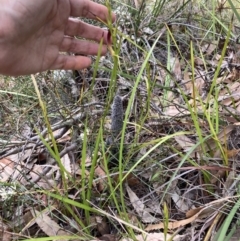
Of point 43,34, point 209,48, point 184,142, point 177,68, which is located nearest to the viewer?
point 184,142

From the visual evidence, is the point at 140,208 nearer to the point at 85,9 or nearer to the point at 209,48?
the point at 85,9

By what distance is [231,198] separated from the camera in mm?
999

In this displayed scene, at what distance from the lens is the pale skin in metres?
1.30

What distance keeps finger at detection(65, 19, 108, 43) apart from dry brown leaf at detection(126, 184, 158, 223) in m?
0.60

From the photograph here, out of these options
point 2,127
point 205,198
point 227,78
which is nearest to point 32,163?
point 2,127

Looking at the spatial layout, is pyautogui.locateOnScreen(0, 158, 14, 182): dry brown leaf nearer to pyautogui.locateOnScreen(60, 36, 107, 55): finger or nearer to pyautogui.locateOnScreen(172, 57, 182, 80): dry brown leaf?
pyautogui.locateOnScreen(60, 36, 107, 55): finger

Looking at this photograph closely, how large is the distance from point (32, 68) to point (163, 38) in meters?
0.72

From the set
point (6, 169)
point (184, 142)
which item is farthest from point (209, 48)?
point (6, 169)

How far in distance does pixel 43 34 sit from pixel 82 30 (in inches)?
6.2

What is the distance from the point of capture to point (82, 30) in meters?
1.56

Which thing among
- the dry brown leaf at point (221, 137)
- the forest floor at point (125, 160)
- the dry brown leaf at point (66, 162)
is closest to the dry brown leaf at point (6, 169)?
the forest floor at point (125, 160)

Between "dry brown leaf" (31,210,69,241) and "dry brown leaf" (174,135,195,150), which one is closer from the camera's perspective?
"dry brown leaf" (31,210,69,241)

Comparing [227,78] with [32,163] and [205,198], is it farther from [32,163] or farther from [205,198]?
[32,163]

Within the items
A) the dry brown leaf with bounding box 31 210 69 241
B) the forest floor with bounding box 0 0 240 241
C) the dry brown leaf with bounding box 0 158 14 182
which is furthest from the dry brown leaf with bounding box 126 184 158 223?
the dry brown leaf with bounding box 0 158 14 182
